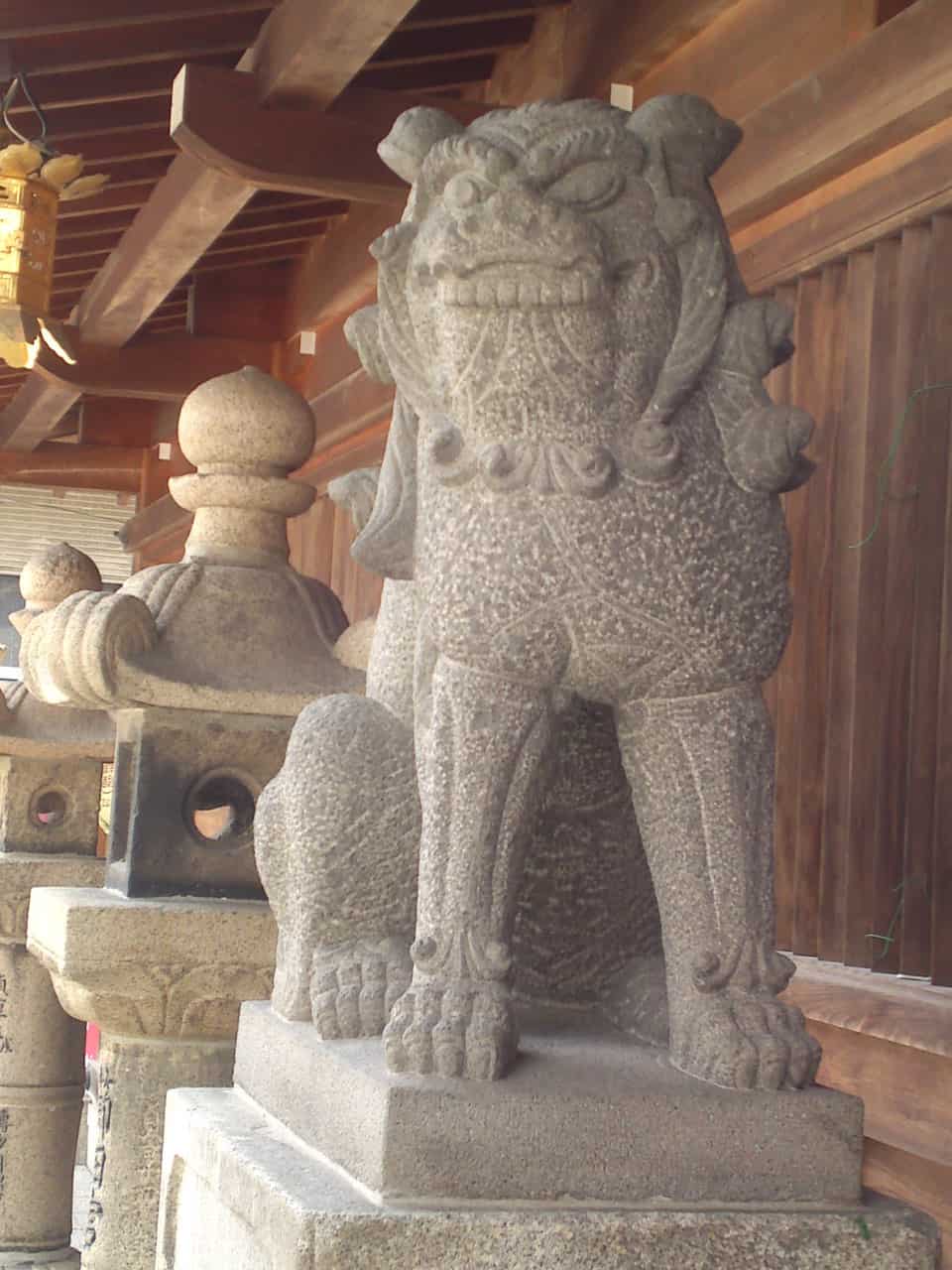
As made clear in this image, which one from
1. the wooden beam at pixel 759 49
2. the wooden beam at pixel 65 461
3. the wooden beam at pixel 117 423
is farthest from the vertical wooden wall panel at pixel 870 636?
the wooden beam at pixel 65 461

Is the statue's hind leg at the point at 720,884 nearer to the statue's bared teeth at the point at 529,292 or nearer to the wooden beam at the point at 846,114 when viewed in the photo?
the statue's bared teeth at the point at 529,292

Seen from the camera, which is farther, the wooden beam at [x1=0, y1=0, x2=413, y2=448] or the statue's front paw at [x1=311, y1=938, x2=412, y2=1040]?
the wooden beam at [x1=0, y1=0, x2=413, y2=448]

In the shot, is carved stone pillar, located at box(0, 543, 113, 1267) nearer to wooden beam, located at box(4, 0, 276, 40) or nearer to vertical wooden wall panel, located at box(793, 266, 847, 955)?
wooden beam, located at box(4, 0, 276, 40)

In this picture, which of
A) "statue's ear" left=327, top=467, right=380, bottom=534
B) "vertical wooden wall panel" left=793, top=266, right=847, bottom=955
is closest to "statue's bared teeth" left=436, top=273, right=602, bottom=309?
"statue's ear" left=327, top=467, right=380, bottom=534

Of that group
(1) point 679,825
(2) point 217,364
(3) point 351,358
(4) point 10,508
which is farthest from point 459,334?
(4) point 10,508

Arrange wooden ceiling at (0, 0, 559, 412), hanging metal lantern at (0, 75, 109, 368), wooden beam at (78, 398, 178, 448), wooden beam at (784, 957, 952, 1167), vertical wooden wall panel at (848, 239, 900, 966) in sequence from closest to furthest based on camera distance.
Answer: wooden beam at (784, 957, 952, 1167) < vertical wooden wall panel at (848, 239, 900, 966) < wooden ceiling at (0, 0, 559, 412) < hanging metal lantern at (0, 75, 109, 368) < wooden beam at (78, 398, 178, 448)

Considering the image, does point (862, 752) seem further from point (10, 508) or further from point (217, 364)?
point (10, 508)

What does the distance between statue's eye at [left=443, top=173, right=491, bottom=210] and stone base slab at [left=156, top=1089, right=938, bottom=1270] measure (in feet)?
2.97

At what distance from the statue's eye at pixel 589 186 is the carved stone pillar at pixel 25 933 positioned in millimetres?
2054

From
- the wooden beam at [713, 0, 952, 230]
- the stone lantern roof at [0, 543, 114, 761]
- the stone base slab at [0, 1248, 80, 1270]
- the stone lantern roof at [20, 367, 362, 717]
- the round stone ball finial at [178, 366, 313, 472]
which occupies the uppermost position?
the wooden beam at [713, 0, 952, 230]

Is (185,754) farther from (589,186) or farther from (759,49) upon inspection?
(759,49)

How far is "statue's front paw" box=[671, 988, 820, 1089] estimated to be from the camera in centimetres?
151

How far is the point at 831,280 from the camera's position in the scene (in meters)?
3.17

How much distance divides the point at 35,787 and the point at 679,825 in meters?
2.60
